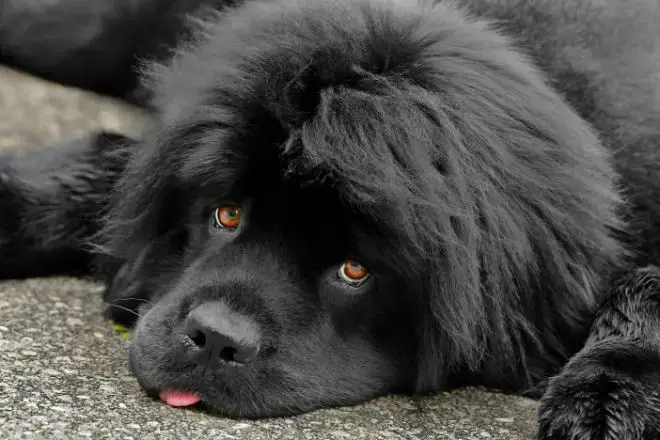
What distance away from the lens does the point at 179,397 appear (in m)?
2.86

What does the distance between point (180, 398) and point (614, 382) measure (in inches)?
49.9

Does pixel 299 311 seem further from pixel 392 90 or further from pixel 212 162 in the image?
pixel 392 90

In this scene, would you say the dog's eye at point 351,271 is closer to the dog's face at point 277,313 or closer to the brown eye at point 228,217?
the dog's face at point 277,313

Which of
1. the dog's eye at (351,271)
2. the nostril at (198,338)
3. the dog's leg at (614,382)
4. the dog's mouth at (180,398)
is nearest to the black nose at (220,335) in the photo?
the nostril at (198,338)

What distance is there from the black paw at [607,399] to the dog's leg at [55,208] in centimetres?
195

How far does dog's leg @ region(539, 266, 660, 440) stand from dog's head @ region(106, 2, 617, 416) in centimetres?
16

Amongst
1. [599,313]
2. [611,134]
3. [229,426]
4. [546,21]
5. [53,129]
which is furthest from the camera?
[53,129]

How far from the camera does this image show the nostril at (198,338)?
2.81 m

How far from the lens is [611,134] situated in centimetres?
359

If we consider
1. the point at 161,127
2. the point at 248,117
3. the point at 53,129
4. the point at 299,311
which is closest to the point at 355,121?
the point at 248,117

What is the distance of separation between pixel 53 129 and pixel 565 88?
108 inches

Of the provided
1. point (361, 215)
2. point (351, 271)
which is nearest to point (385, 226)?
point (361, 215)

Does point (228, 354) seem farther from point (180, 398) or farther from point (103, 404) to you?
point (103, 404)

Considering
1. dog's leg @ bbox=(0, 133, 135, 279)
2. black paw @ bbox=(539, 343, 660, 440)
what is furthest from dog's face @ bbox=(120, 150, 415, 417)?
dog's leg @ bbox=(0, 133, 135, 279)
